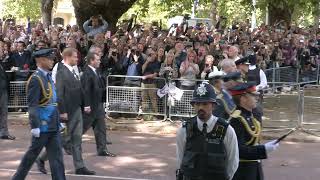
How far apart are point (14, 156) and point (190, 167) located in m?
6.26

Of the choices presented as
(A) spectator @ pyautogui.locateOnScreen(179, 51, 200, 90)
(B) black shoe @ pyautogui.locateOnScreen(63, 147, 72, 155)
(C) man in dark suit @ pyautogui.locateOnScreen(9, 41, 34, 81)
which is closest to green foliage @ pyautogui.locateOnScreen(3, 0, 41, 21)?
(C) man in dark suit @ pyautogui.locateOnScreen(9, 41, 34, 81)

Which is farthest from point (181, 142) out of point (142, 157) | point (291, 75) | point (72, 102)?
point (291, 75)

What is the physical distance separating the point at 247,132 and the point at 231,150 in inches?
15.9

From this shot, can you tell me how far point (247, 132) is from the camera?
17.0ft

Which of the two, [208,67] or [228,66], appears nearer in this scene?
[228,66]

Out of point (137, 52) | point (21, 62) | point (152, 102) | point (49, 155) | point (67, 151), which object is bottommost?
point (67, 151)

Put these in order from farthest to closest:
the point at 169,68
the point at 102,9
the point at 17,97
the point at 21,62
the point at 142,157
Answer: the point at 102,9 < the point at 21,62 < the point at 17,97 < the point at 169,68 < the point at 142,157

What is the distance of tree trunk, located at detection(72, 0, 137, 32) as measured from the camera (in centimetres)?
1800

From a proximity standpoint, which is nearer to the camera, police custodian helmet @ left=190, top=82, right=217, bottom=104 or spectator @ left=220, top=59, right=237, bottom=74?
police custodian helmet @ left=190, top=82, right=217, bottom=104

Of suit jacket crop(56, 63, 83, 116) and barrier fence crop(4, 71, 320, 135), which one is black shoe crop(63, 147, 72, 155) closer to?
suit jacket crop(56, 63, 83, 116)

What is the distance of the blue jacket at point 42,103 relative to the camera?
7.50m

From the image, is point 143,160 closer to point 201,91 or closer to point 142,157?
point 142,157

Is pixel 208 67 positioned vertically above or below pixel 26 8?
below

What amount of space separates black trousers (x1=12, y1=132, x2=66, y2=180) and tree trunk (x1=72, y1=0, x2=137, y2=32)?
35.2 ft
